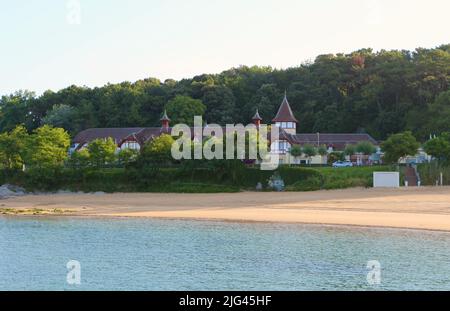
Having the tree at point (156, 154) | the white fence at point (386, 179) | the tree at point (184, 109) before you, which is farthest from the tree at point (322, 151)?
the tree at point (184, 109)

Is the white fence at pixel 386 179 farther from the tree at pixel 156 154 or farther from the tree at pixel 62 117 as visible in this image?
the tree at pixel 62 117

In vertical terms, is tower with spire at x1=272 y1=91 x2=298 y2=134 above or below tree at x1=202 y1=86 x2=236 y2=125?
below

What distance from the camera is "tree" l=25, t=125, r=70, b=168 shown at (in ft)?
187

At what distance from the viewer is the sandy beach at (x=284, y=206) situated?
3472 cm

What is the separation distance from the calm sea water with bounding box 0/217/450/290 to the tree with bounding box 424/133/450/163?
67.7 feet

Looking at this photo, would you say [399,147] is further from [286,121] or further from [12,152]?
[12,152]

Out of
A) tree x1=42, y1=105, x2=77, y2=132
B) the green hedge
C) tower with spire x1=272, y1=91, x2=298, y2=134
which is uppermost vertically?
tree x1=42, y1=105, x2=77, y2=132

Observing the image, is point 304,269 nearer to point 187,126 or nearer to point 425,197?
point 425,197

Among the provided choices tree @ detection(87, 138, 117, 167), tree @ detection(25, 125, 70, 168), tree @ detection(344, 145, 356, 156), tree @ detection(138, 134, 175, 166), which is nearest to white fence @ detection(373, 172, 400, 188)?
tree @ detection(344, 145, 356, 156)

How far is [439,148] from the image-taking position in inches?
1928

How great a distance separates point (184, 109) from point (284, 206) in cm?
3756

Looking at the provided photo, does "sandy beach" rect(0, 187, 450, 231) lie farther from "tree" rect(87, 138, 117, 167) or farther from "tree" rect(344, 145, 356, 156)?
"tree" rect(344, 145, 356, 156)
